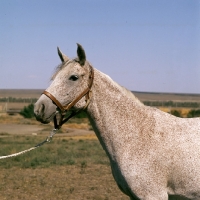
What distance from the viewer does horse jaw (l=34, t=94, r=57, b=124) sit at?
3.90 m

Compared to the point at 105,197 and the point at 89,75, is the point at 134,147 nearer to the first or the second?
the point at 89,75

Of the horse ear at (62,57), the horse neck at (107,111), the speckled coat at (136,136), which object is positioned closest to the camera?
the speckled coat at (136,136)

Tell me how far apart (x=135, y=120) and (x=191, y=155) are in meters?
0.76

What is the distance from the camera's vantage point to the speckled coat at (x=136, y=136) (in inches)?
153

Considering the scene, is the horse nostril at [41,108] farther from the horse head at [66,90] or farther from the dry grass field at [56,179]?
the dry grass field at [56,179]

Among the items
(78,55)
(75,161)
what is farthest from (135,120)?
(75,161)

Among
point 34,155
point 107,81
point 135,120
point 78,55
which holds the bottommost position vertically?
point 34,155

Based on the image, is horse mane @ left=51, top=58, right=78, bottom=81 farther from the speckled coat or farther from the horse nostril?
the horse nostril

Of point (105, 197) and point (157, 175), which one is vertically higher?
point (157, 175)

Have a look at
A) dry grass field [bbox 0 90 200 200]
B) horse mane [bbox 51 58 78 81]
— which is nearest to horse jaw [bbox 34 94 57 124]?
horse mane [bbox 51 58 78 81]

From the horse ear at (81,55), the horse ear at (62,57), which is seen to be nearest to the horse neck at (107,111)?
the horse ear at (81,55)

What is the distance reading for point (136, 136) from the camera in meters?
4.09

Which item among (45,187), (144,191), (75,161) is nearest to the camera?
(144,191)

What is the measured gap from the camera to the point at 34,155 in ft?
51.4
